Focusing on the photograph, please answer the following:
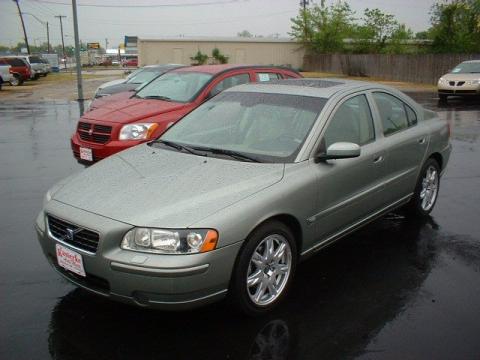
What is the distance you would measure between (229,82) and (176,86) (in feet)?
2.89

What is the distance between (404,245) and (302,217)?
170 centimetres

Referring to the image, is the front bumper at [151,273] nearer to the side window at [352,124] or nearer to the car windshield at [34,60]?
the side window at [352,124]

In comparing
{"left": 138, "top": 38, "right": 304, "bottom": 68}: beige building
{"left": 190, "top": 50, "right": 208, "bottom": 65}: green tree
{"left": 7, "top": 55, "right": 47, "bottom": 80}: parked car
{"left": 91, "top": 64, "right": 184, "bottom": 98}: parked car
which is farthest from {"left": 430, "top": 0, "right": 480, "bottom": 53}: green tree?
{"left": 7, "top": 55, "right": 47, "bottom": 80}: parked car

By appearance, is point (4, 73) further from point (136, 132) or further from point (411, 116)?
point (411, 116)

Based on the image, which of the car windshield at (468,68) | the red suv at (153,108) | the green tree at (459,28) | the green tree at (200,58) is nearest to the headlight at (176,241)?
the red suv at (153,108)

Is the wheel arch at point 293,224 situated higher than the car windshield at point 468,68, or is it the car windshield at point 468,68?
the car windshield at point 468,68

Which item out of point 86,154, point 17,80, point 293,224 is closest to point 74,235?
point 293,224

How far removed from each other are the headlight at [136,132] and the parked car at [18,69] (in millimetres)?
26951

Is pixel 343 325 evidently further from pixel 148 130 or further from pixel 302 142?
pixel 148 130

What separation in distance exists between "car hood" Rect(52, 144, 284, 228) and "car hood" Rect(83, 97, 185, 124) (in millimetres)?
3134

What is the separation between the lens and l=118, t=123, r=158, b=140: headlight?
7.04 metres

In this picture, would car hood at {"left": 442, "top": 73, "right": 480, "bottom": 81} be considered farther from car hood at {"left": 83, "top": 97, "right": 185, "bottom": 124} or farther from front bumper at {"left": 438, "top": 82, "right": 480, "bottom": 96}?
car hood at {"left": 83, "top": 97, "right": 185, "bottom": 124}

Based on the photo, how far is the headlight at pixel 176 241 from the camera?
10.1 ft

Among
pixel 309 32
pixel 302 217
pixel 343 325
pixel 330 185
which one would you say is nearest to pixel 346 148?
pixel 330 185
